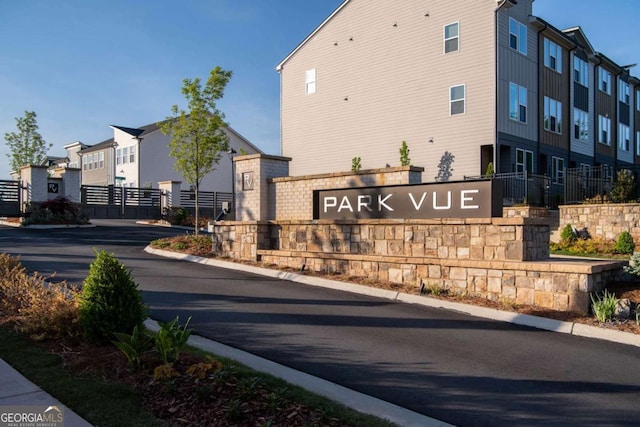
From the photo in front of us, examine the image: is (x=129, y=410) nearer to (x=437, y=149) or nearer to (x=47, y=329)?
(x=47, y=329)

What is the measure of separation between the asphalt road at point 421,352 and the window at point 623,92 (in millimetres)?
33694

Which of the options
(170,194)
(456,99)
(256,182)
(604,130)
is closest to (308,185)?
(256,182)

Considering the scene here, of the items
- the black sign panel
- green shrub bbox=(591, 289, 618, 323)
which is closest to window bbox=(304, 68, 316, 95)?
the black sign panel

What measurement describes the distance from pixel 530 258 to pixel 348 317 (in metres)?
3.86

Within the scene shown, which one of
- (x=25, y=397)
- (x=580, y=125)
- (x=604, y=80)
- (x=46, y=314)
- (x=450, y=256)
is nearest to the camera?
(x=25, y=397)

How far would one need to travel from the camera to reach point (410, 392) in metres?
5.37

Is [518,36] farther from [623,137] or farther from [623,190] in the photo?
[623,137]

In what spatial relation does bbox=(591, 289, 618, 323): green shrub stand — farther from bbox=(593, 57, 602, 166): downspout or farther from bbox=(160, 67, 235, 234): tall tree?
bbox=(593, 57, 602, 166): downspout

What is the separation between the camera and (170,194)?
120 feet

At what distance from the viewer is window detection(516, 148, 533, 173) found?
24.8 m

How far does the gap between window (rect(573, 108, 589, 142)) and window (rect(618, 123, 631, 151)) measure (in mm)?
6091

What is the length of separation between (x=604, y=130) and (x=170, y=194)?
30.1 meters

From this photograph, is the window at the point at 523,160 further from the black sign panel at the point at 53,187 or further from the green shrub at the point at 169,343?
the black sign panel at the point at 53,187

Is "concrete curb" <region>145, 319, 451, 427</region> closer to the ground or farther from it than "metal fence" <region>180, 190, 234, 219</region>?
closer to the ground
